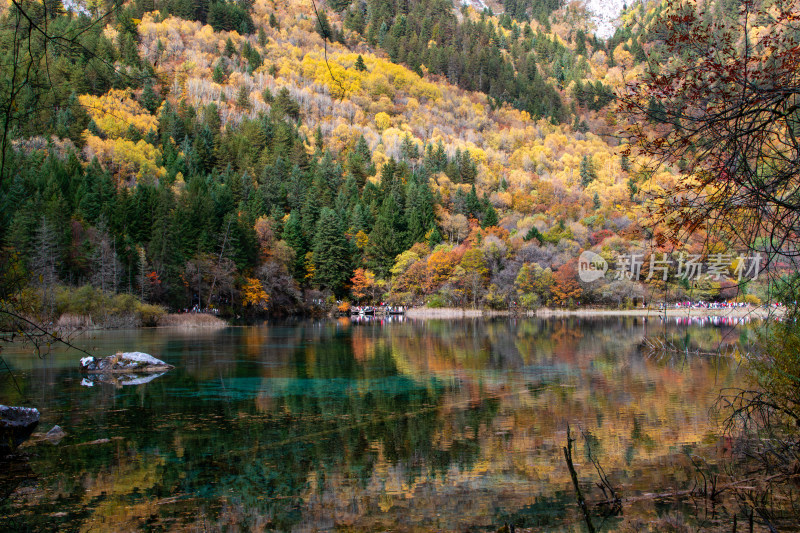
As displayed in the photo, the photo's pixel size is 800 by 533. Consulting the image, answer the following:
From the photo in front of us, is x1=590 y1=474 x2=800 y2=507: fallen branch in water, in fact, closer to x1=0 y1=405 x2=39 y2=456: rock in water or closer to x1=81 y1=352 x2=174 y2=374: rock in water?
x1=0 y1=405 x2=39 y2=456: rock in water

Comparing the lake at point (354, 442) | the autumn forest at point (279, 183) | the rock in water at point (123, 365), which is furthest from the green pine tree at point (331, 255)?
the rock in water at point (123, 365)

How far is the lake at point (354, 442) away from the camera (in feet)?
26.8

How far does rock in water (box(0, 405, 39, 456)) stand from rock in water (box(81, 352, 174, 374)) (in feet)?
34.7

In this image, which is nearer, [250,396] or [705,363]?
[250,396]

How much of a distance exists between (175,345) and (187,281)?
26.8 meters

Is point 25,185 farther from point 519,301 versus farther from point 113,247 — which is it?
point 519,301

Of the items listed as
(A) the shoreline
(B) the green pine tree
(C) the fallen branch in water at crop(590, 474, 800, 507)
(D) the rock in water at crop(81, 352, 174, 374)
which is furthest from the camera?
(B) the green pine tree

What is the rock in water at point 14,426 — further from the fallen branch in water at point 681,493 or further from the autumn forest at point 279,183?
the fallen branch in water at point 681,493

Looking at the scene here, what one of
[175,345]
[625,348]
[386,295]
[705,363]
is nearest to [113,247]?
[175,345]

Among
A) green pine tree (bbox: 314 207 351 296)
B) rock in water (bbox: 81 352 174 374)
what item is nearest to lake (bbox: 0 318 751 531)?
rock in water (bbox: 81 352 174 374)

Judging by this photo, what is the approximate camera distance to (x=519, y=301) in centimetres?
6825

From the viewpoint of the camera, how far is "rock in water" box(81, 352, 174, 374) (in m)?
21.3

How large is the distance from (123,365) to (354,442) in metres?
13.2

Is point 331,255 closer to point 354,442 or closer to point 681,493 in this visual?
point 354,442
